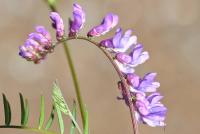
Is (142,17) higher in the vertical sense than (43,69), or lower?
higher

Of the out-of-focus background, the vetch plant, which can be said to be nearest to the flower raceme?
the vetch plant

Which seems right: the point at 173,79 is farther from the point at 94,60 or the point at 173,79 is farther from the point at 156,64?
the point at 94,60

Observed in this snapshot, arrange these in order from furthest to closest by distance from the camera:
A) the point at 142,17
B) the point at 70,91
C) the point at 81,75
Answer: the point at 142,17 < the point at 81,75 < the point at 70,91

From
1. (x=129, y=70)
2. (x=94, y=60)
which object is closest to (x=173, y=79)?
(x=94, y=60)

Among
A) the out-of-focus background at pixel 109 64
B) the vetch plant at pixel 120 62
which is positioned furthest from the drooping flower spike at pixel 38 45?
the out-of-focus background at pixel 109 64

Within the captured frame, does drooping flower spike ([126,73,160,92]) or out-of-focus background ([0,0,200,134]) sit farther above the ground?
out-of-focus background ([0,0,200,134])

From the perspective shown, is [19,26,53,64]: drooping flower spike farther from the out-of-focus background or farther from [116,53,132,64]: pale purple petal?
the out-of-focus background
